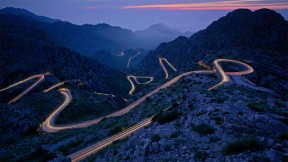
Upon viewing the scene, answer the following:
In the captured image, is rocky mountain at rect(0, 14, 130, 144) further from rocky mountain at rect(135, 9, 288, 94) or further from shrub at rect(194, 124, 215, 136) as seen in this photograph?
rocky mountain at rect(135, 9, 288, 94)

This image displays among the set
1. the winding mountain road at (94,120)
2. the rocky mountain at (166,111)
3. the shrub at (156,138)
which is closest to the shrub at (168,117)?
the rocky mountain at (166,111)

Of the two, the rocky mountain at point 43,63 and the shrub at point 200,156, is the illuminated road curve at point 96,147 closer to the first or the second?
the shrub at point 200,156

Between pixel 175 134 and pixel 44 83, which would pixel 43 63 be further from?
pixel 175 134

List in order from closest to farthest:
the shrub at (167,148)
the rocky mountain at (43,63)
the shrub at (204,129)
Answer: the shrub at (167,148) < the shrub at (204,129) < the rocky mountain at (43,63)

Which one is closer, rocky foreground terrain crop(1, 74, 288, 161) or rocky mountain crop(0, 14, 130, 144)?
rocky foreground terrain crop(1, 74, 288, 161)

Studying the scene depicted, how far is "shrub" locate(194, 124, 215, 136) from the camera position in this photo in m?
20.0

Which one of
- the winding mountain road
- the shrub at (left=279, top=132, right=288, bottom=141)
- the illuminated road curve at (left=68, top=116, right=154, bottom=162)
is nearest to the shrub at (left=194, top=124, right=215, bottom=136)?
the shrub at (left=279, top=132, right=288, bottom=141)

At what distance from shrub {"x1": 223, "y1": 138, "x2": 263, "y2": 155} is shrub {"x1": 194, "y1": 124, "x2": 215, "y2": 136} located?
13.3ft

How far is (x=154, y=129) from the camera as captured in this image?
81.0 feet

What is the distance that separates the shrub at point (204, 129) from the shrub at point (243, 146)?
404cm

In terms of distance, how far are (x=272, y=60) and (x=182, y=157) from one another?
12367 cm

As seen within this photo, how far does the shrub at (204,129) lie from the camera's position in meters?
20.0

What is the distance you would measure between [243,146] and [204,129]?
5.53m

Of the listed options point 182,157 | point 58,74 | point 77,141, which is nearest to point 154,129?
point 182,157
